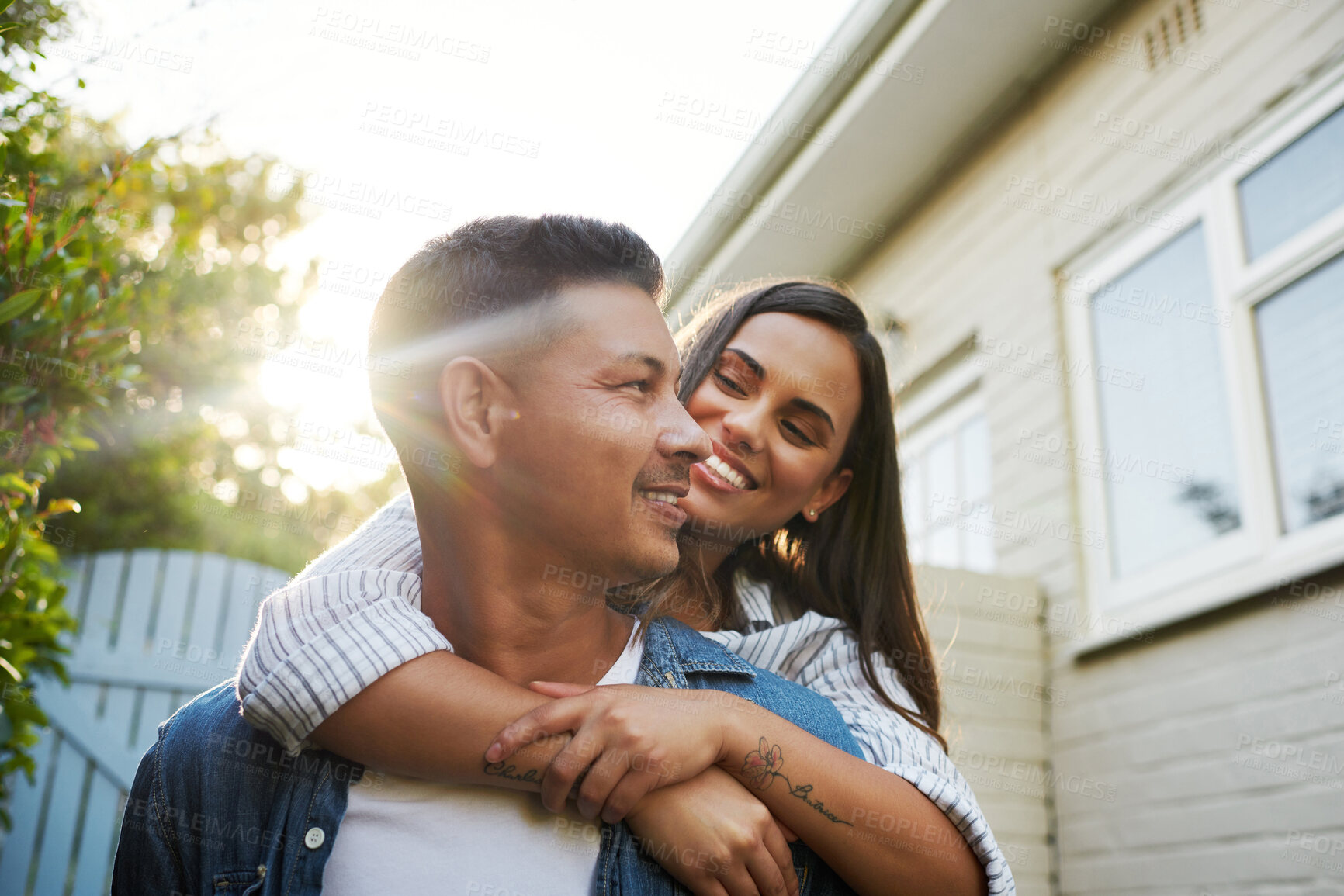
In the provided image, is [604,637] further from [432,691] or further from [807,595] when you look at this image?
[807,595]

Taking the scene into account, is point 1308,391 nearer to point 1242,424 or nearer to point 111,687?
point 1242,424

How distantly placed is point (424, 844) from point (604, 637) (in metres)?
0.45

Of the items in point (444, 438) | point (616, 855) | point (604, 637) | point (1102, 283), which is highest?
point (1102, 283)

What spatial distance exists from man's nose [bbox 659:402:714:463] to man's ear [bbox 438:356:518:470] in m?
0.24

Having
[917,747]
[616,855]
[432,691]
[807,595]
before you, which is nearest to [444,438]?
[432,691]

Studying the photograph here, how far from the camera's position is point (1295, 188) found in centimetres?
385

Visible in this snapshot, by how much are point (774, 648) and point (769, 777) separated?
0.71 m

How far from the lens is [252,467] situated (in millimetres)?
12812

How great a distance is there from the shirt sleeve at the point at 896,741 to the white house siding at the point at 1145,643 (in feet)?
6.90

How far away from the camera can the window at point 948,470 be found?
590 cm

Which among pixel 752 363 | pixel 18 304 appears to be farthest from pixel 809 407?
pixel 18 304

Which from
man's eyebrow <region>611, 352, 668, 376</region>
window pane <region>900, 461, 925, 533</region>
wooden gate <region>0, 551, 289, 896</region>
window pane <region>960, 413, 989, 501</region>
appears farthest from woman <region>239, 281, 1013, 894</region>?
wooden gate <region>0, 551, 289, 896</region>

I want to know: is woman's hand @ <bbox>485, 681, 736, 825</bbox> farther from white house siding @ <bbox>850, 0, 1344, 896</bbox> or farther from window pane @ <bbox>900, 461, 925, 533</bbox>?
window pane @ <bbox>900, 461, 925, 533</bbox>

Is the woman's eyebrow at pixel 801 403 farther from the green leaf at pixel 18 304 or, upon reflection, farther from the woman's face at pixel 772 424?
the green leaf at pixel 18 304
